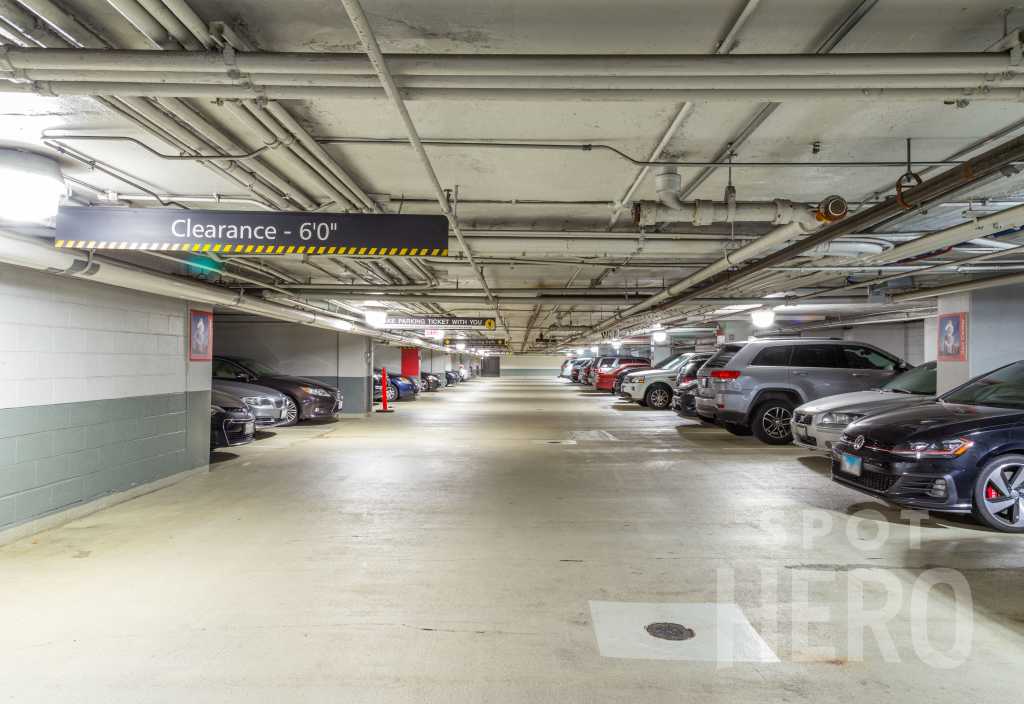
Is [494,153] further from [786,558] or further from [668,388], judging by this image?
[668,388]

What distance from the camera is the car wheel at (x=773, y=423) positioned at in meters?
10.4

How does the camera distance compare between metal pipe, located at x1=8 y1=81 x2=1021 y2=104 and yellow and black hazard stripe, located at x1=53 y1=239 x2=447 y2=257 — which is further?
yellow and black hazard stripe, located at x1=53 y1=239 x2=447 y2=257

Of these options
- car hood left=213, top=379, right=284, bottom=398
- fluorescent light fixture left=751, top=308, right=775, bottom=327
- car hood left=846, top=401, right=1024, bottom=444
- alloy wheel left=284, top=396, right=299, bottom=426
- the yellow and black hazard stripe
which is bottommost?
alloy wheel left=284, top=396, right=299, bottom=426

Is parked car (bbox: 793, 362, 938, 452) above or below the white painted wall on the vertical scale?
below

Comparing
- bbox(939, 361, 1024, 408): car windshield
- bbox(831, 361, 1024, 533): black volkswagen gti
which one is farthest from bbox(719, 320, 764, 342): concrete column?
bbox(831, 361, 1024, 533): black volkswagen gti

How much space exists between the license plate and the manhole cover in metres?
3.11

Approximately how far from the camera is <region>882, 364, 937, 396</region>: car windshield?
8438 millimetres

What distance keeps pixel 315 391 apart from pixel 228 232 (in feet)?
31.6

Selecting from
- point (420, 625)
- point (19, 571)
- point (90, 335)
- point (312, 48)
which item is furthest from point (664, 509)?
point (90, 335)

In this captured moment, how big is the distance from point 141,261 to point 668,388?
14496mm

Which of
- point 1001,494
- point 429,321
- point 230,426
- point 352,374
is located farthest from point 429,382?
point 1001,494

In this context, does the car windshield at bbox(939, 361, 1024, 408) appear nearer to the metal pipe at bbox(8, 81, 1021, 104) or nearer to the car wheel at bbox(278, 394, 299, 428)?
the metal pipe at bbox(8, 81, 1021, 104)

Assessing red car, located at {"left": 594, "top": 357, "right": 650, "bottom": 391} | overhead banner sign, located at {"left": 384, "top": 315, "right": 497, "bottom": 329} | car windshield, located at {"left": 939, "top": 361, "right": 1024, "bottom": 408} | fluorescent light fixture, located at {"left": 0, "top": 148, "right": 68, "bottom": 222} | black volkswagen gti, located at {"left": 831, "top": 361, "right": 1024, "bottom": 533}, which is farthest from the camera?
red car, located at {"left": 594, "top": 357, "right": 650, "bottom": 391}

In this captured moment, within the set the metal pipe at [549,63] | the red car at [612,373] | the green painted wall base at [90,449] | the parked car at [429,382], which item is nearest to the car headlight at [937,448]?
the metal pipe at [549,63]
